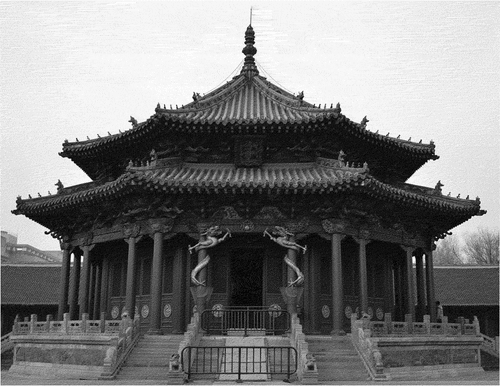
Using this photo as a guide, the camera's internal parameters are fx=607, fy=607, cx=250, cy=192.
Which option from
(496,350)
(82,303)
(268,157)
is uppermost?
(268,157)

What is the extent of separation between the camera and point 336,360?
17.8 m

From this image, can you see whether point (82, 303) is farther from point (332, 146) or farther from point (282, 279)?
point (332, 146)

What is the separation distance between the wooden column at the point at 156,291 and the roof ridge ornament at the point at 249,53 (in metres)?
10.2

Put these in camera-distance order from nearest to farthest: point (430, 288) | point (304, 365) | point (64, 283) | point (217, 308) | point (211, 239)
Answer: point (304, 365) → point (211, 239) → point (217, 308) → point (64, 283) → point (430, 288)

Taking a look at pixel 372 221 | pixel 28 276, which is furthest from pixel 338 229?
pixel 28 276

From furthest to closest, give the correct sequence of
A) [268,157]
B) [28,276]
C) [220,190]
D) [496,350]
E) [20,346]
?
[28,276]
[496,350]
[268,157]
[20,346]
[220,190]

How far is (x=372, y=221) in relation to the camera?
22.7 meters

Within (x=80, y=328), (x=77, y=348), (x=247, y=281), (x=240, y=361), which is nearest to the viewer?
(x=240, y=361)

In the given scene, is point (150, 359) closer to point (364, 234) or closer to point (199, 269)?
point (199, 269)

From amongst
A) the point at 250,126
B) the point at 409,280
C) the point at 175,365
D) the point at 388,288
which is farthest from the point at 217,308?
the point at 409,280

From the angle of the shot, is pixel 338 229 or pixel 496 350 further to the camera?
pixel 496 350

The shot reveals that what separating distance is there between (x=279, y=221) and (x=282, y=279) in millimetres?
2280

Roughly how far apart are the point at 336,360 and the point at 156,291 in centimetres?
684

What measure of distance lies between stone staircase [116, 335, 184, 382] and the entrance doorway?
4.50 m
